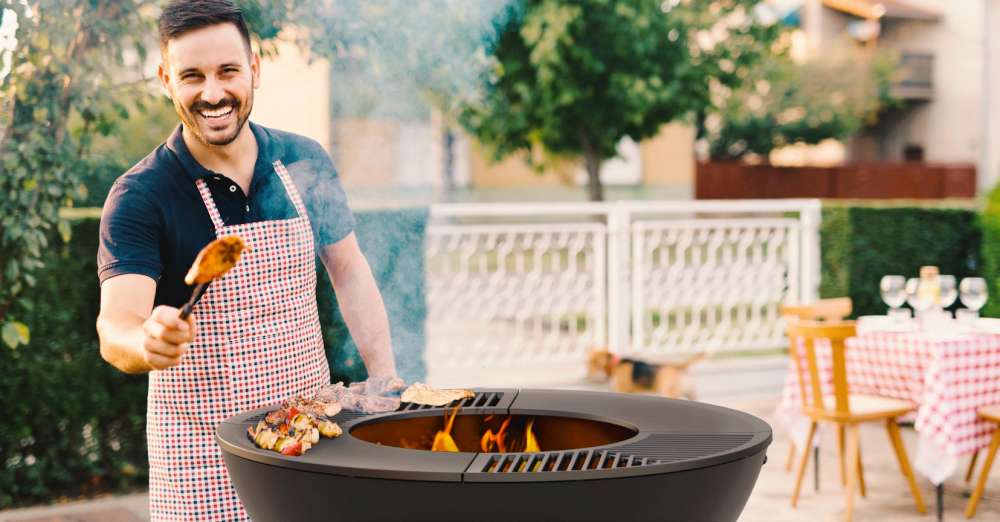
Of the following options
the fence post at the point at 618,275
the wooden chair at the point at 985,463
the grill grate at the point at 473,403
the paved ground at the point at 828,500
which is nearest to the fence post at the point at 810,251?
the fence post at the point at 618,275

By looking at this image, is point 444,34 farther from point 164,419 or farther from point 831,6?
point 831,6

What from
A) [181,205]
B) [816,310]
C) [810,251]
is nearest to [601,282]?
[810,251]

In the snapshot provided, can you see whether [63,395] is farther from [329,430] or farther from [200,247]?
[329,430]

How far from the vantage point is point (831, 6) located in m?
24.4

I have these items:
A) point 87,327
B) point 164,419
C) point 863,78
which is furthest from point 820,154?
point 164,419

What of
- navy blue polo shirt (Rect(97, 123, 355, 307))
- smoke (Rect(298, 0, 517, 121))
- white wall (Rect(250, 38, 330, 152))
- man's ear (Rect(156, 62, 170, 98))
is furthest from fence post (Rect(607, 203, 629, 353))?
man's ear (Rect(156, 62, 170, 98))

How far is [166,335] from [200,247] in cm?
49

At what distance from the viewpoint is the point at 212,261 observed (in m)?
1.63

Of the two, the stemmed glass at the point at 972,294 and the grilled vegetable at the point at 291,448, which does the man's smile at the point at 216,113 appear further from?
the stemmed glass at the point at 972,294

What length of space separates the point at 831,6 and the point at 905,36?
8.03ft

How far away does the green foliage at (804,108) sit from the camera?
69.0 feet

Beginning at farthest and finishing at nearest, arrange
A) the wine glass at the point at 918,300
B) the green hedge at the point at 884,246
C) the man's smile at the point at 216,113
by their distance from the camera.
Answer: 1. the green hedge at the point at 884,246
2. the wine glass at the point at 918,300
3. the man's smile at the point at 216,113

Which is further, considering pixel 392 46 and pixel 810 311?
pixel 810 311

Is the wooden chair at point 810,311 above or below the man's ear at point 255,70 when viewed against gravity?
below
